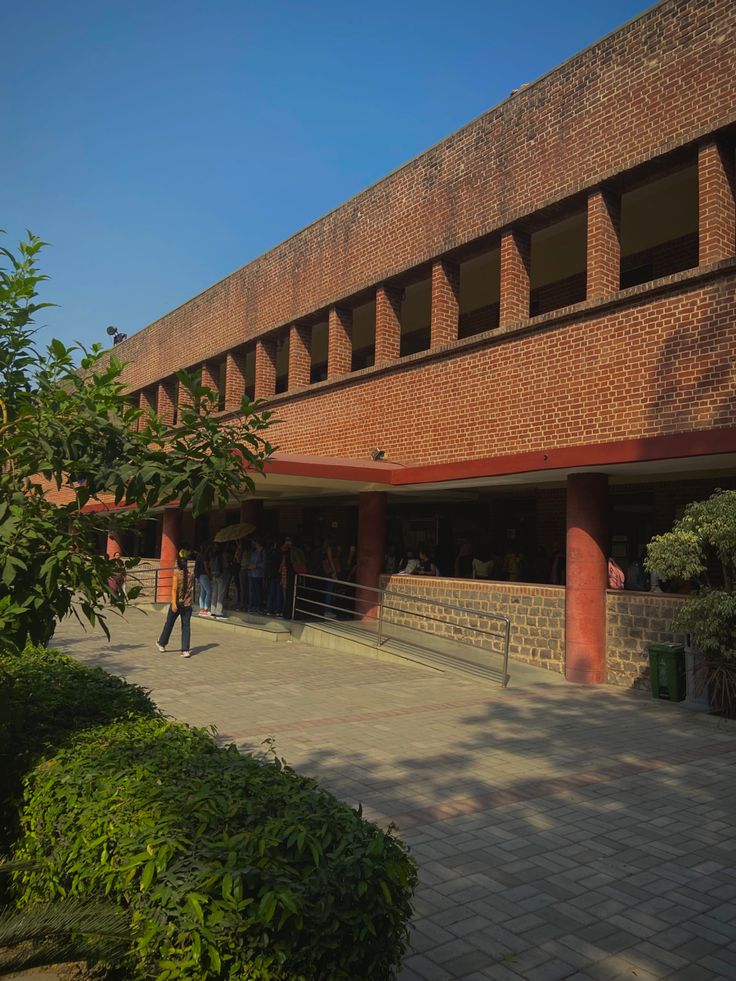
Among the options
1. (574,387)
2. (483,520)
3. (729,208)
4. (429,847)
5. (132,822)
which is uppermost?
(729,208)

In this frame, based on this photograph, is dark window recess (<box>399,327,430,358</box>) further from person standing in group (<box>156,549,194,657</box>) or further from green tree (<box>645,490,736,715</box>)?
green tree (<box>645,490,736,715</box>)

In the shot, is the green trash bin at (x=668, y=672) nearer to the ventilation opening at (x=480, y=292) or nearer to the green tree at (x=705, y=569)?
the green tree at (x=705, y=569)

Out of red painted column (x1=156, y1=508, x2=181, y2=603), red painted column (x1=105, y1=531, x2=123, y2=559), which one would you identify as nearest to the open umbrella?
red painted column (x1=105, y1=531, x2=123, y2=559)

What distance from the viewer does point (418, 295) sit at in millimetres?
16484

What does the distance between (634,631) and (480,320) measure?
877 centimetres

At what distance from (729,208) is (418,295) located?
24.5 feet

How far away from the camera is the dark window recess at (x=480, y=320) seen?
54.2ft

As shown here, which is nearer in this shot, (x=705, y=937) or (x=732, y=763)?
(x=705, y=937)

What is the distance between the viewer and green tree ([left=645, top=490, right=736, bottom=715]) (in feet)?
27.9

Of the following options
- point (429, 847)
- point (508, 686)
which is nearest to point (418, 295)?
point (508, 686)

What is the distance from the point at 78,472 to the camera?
3451 millimetres

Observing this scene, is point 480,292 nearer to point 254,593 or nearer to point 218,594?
point 254,593

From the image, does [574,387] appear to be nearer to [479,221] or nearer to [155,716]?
[479,221]

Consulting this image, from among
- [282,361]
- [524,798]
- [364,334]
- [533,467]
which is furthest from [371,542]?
[524,798]
